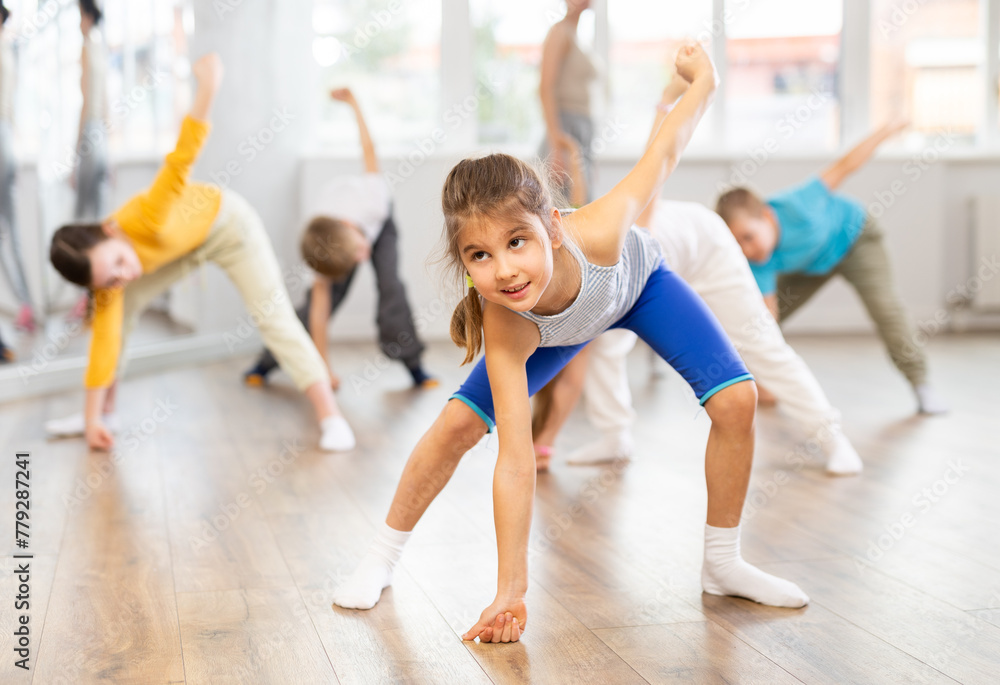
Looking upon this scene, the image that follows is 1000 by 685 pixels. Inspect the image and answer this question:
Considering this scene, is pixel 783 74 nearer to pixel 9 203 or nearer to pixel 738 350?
pixel 738 350

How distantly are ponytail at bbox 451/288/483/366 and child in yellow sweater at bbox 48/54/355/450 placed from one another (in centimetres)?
128

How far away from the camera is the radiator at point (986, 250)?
5008mm

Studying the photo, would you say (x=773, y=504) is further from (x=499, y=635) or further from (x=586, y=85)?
(x=586, y=85)

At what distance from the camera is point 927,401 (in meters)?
2.99

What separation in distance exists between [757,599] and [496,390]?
0.52m

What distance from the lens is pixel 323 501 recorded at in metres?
2.09

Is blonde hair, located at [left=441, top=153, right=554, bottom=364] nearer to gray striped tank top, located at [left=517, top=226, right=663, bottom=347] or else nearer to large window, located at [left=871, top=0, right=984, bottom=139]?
gray striped tank top, located at [left=517, top=226, right=663, bottom=347]

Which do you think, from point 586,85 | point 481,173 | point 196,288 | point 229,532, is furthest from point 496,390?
point 196,288

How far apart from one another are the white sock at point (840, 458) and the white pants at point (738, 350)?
0.04m

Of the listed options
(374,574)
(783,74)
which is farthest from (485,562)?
(783,74)

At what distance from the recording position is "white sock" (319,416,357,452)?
102 inches

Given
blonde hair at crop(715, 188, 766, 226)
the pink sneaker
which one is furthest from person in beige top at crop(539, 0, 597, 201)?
the pink sneaker

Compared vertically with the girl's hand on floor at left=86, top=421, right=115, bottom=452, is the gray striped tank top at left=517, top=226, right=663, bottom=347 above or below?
above

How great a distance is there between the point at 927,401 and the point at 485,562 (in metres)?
1.86
